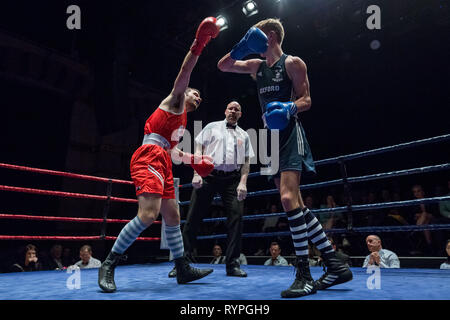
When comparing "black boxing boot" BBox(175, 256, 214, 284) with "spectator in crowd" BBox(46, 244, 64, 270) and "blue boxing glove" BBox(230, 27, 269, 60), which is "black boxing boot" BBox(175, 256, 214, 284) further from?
"spectator in crowd" BBox(46, 244, 64, 270)

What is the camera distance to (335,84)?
6.68 metres

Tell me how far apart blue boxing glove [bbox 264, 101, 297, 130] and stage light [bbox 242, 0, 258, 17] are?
4728 millimetres

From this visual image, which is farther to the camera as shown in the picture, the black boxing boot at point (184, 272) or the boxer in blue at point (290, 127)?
the black boxing boot at point (184, 272)

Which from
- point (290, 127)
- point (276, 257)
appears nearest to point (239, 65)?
point (290, 127)

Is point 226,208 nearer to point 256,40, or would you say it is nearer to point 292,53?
point 256,40

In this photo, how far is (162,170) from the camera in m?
1.91

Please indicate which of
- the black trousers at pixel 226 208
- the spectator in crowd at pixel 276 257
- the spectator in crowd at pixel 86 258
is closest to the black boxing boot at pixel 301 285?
the black trousers at pixel 226 208

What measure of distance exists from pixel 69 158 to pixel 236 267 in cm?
638

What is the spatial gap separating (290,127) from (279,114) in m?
0.20

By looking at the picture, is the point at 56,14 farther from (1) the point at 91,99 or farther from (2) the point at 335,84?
(2) the point at 335,84

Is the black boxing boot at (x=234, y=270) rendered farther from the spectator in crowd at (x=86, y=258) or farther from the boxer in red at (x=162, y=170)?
the spectator in crowd at (x=86, y=258)

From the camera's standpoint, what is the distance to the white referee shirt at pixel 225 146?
9.22 feet

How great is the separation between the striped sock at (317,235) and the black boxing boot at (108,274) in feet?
3.40

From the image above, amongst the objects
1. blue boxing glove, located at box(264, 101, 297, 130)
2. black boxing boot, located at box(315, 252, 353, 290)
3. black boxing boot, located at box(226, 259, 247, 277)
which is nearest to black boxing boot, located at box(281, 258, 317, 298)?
black boxing boot, located at box(315, 252, 353, 290)
